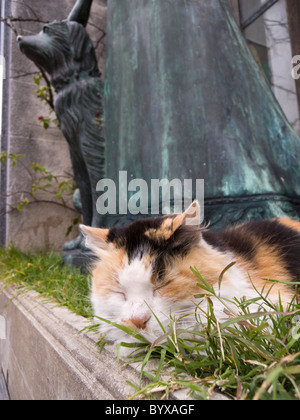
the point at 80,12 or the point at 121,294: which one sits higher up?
the point at 80,12

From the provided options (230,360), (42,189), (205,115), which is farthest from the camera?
(42,189)

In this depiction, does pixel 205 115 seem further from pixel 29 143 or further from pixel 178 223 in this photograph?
pixel 29 143

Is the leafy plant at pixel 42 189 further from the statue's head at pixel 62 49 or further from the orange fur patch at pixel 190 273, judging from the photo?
the orange fur patch at pixel 190 273

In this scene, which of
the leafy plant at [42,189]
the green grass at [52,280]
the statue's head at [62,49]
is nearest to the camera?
the green grass at [52,280]

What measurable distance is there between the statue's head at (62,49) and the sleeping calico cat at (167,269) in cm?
129

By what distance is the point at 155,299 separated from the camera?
1.90 feet

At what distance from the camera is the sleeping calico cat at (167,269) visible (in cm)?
58

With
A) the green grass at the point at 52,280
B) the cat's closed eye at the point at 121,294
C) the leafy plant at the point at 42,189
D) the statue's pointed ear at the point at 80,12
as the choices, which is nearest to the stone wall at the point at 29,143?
the leafy plant at the point at 42,189

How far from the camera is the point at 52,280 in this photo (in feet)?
4.50

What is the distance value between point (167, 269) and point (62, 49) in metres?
1.55

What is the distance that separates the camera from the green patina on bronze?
1.23 meters

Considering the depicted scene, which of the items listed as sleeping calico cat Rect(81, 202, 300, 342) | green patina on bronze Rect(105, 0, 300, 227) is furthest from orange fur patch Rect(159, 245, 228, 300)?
green patina on bronze Rect(105, 0, 300, 227)

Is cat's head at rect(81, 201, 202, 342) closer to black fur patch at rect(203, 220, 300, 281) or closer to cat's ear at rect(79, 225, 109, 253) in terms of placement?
cat's ear at rect(79, 225, 109, 253)

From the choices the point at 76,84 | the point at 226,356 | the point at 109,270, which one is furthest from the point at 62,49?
the point at 226,356
